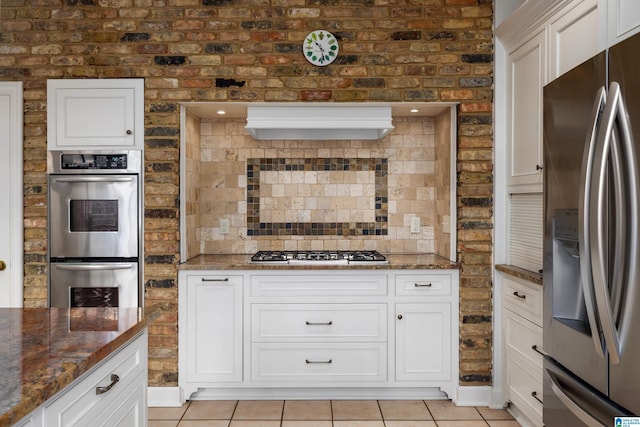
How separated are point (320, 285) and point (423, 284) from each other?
686 millimetres

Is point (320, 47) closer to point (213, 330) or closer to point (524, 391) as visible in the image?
point (213, 330)

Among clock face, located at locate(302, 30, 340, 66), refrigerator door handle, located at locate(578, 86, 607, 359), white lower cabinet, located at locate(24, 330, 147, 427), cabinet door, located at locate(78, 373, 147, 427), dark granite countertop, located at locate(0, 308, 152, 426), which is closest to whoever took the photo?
dark granite countertop, located at locate(0, 308, 152, 426)

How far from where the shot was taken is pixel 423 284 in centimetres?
320

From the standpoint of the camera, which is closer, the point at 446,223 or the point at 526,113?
the point at 526,113

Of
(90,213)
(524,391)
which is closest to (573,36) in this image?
(524,391)

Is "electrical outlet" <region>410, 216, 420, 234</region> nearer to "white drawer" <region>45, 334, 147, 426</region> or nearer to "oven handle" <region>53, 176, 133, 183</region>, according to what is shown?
"oven handle" <region>53, 176, 133, 183</region>

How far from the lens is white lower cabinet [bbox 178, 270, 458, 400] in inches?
126

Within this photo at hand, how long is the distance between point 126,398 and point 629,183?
1.74 meters

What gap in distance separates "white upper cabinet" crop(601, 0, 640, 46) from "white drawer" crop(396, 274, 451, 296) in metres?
1.73

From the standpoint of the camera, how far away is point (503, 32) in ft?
9.98

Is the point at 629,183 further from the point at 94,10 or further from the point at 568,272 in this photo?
the point at 94,10

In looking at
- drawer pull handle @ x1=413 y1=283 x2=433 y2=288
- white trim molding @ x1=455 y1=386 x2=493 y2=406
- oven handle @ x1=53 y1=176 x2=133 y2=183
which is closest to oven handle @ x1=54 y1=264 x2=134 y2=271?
oven handle @ x1=53 y1=176 x2=133 y2=183

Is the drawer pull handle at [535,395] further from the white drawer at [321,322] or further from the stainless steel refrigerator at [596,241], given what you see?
the white drawer at [321,322]

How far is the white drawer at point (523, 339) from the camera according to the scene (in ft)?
8.66
